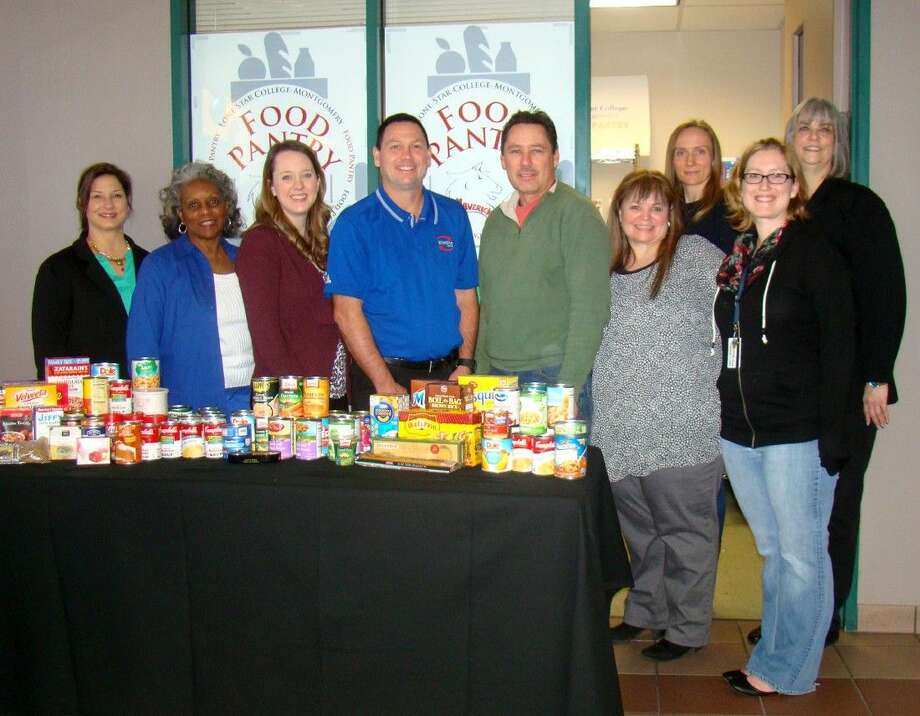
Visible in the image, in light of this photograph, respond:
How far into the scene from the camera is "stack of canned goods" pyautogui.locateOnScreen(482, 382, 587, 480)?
2.02 metres

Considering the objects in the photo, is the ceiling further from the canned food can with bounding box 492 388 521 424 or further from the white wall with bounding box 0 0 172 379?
the canned food can with bounding box 492 388 521 424

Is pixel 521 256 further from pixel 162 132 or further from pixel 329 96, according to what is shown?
pixel 162 132

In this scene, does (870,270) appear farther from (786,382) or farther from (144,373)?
(144,373)

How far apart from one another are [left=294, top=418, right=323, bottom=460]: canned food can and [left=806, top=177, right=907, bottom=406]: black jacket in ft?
5.69

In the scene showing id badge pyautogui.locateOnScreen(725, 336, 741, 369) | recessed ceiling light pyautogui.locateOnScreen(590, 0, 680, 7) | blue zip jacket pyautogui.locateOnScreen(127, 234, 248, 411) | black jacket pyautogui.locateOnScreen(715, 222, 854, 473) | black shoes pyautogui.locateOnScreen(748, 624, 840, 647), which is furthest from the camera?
recessed ceiling light pyautogui.locateOnScreen(590, 0, 680, 7)

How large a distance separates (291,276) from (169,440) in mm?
783

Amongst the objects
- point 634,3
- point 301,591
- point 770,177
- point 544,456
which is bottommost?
point 301,591

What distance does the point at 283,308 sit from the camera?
282 cm

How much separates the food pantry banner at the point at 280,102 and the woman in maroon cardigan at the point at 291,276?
24.7 inches

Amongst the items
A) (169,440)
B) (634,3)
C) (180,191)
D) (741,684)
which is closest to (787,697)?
(741,684)

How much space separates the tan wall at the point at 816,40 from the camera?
3.83 meters

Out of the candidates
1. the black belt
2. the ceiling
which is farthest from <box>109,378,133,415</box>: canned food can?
the ceiling

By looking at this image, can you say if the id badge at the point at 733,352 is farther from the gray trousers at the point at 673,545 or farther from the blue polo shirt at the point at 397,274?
the blue polo shirt at the point at 397,274

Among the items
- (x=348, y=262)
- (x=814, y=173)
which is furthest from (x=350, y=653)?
(x=814, y=173)
